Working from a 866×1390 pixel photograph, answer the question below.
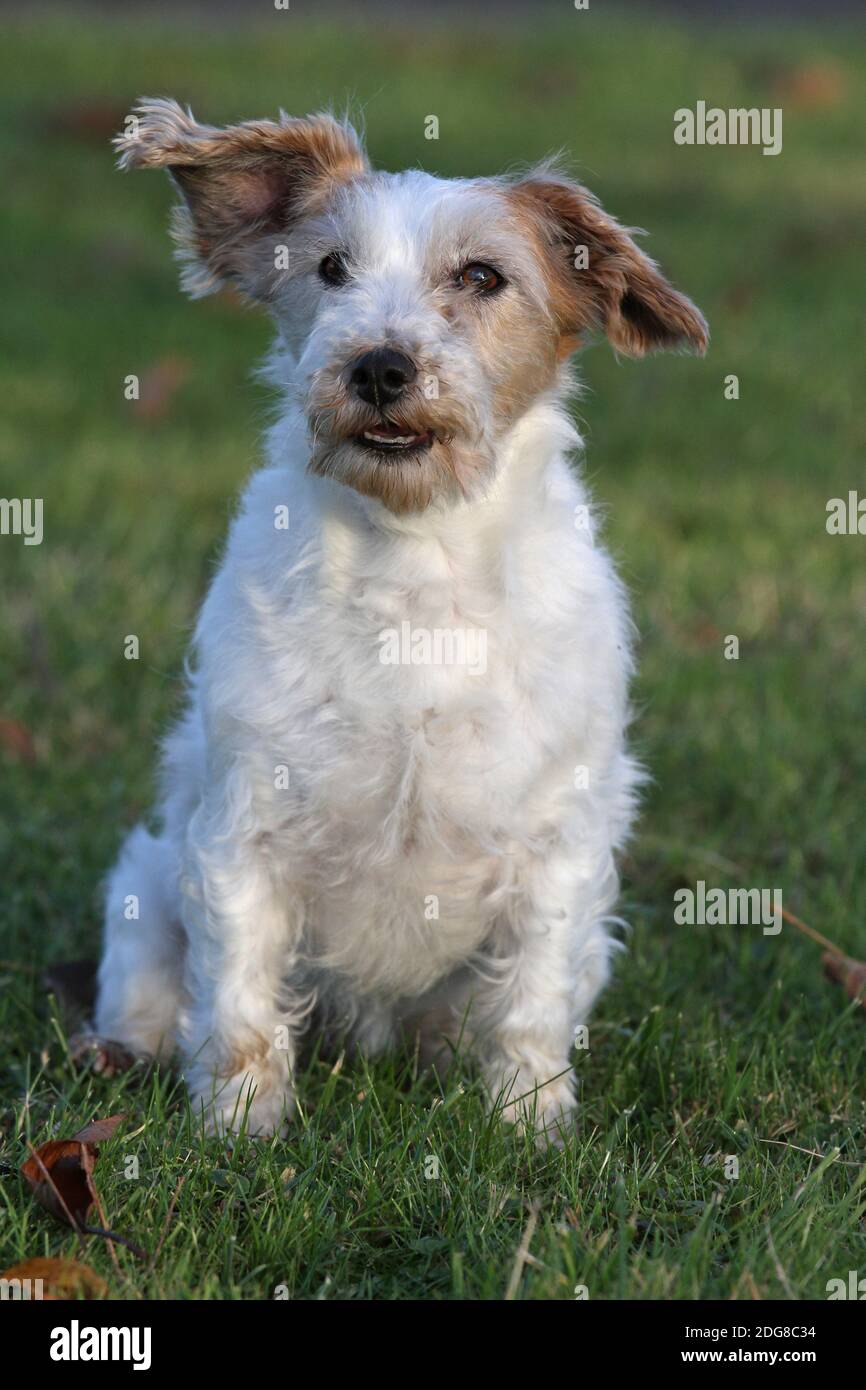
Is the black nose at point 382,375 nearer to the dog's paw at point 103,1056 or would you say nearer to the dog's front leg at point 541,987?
the dog's front leg at point 541,987

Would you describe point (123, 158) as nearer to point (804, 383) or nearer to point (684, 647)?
point (684, 647)

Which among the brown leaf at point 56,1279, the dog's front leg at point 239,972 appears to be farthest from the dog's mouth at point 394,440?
the brown leaf at point 56,1279

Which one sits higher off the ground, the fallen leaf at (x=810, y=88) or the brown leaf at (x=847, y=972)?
the fallen leaf at (x=810, y=88)

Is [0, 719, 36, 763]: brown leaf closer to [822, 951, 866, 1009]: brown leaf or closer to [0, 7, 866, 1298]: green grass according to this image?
[0, 7, 866, 1298]: green grass

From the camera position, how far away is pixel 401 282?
354 cm

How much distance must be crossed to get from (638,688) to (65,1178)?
3.20 meters

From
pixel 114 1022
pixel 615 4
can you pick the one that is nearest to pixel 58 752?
pixel 114 1022

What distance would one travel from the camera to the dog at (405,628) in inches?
139

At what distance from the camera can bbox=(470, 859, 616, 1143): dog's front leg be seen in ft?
12.1

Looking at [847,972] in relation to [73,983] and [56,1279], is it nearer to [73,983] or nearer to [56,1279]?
[73,983]

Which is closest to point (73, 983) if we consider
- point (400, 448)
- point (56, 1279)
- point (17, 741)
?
point (17, 741)

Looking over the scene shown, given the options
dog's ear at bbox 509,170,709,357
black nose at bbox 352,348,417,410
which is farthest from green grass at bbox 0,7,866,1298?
black nose at bbox 352,348,417,410

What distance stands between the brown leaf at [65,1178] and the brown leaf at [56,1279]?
173mm
